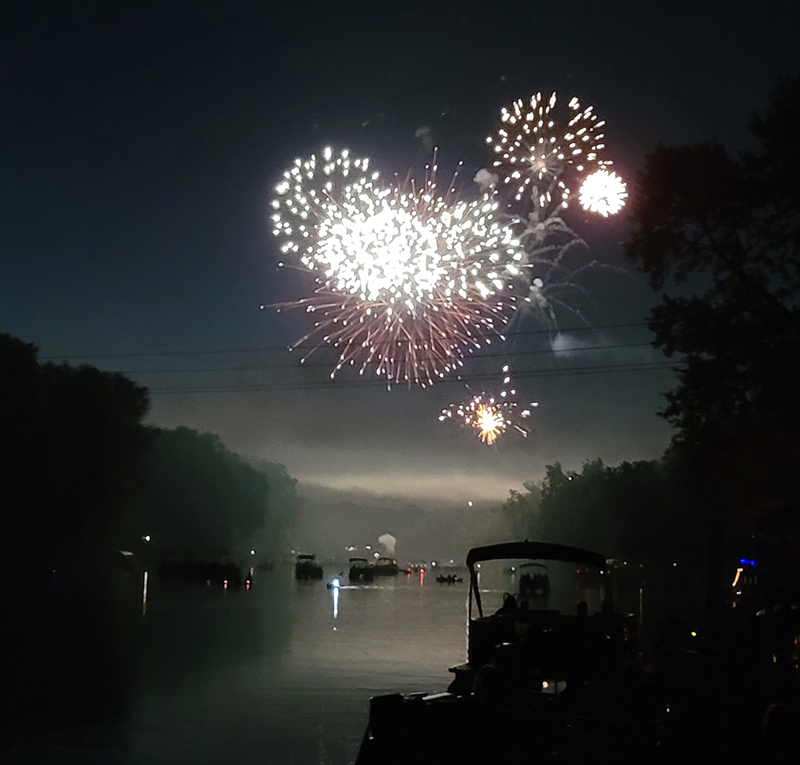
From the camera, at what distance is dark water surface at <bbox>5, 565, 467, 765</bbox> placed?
1410 cm

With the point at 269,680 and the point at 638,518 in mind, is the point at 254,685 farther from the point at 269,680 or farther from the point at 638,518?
the point at 638,518

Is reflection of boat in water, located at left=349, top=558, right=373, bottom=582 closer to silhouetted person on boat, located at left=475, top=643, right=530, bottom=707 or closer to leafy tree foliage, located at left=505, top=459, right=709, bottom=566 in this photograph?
leafy tree foliage, located at left=505, top=459, right=709, bottom=566

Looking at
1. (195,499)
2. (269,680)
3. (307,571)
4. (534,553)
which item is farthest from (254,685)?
(195,499)

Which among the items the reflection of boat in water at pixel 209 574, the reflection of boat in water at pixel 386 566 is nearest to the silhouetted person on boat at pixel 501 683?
the reflection of boat in water at pixel 209 574

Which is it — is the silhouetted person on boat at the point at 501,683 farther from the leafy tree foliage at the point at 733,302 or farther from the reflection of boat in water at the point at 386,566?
the reflection of boat in water at the point at 386,566

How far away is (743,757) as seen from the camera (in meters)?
9.67

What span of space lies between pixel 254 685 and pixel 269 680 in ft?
2.72

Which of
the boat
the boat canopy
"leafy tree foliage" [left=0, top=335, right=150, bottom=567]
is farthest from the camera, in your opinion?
"leafy tree foliage" [left=0, top=335, right=150, bottom=567]

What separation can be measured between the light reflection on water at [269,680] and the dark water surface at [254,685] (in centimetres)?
3

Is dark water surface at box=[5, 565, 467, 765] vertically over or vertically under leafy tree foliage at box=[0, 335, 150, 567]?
under

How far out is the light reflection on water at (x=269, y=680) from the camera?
47.8ft

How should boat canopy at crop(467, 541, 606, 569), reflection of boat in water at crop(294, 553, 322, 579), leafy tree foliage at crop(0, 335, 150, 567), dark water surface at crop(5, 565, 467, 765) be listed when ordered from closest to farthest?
1. dark water surface at crop(5, 565, 467, 765)
2. boat canopy at crop(467, 541, 606, 569)
3. leafy tree foliage at crop(0, 335, 150, 567)
4. reflection of boat in water at crop(294, 553, 322, 579)

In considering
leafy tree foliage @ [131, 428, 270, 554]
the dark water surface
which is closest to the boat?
the dark water surface

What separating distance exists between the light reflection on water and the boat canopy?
8.61ft
